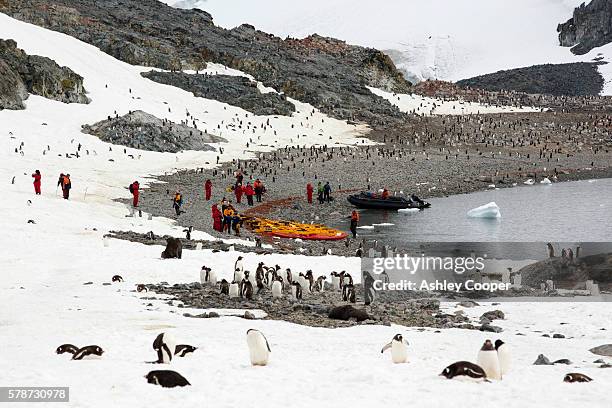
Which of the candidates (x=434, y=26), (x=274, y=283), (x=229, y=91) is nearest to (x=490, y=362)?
(x=274, y=283)

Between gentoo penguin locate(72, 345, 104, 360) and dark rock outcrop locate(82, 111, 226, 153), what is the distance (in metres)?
35.5

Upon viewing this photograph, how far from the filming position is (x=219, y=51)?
2825 inches

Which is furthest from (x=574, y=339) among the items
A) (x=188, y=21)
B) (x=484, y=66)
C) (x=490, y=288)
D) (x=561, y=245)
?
(x=484, y=66)

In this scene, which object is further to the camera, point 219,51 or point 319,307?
point 219,51

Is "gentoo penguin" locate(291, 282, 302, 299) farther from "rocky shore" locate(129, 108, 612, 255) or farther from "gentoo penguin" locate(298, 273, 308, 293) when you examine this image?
"rocky shore" locate(129, 108, 612, 255)

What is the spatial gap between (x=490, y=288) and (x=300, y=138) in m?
38.6

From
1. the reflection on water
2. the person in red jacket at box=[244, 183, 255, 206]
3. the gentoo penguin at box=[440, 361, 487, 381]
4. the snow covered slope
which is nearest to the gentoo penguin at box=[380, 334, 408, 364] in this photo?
the gentoo penguin at box=[440, 361, 487, 381]

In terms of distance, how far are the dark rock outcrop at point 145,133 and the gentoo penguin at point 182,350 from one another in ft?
116

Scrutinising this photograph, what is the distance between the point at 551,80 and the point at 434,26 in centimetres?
5557

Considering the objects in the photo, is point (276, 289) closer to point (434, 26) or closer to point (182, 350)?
point (182, 350)

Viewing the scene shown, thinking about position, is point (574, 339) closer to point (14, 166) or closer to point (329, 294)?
point (329, 294)

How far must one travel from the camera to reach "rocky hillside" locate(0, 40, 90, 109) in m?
A: 48.8

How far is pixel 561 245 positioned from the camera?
90.3 feet

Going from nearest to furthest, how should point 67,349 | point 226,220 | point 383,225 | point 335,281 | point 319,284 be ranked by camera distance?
point 67,349
point 319,284
point 335,281
point 226,220
point 383,225
